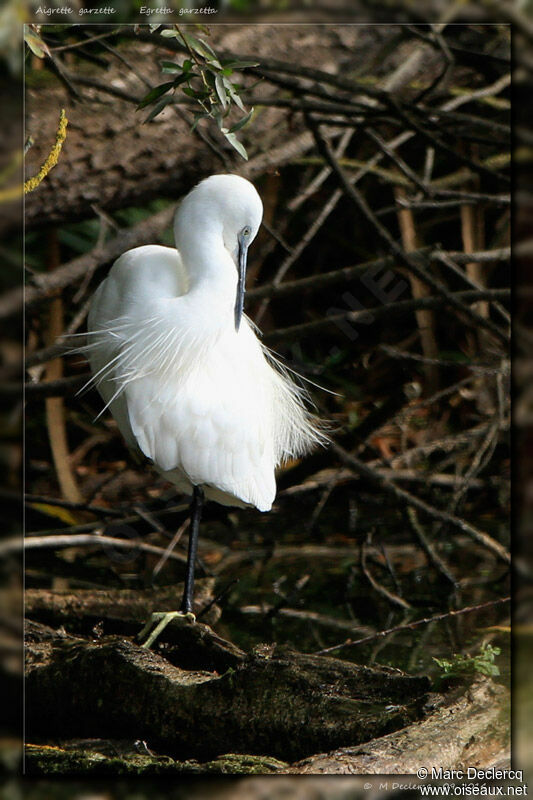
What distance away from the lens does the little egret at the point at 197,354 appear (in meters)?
1.67

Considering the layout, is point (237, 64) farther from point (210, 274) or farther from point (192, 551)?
point (192, 551)

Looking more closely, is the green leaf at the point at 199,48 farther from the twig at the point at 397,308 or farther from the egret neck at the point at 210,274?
the twig at the point at 397,308

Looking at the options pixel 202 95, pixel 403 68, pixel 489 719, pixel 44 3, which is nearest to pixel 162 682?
pixel 489 719

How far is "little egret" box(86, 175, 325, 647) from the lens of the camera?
5.49 feet

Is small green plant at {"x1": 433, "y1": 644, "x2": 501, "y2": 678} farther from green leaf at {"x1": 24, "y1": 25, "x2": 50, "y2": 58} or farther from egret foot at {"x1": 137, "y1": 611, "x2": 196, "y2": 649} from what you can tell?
green leaf at {"x1": 24, "y1": 25, "x2": 50, "y2": 58}

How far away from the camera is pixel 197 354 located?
1736mm

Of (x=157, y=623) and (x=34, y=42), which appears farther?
(x=157, y=623)

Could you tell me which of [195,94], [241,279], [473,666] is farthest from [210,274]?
[473,666]

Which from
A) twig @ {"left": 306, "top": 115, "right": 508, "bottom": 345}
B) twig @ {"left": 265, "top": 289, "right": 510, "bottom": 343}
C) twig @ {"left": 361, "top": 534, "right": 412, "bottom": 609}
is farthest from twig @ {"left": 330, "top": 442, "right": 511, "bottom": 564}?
twig @ {"left": 306, "top": 115, "right": 508, "bottom": 345}

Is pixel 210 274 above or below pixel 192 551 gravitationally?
above

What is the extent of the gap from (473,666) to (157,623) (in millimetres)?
605

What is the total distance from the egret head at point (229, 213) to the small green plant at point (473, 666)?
0.75 m

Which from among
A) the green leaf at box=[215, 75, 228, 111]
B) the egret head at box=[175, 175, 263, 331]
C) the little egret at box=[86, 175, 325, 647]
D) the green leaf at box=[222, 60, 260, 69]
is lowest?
the little egret at box=[86, 175, 325, 647]

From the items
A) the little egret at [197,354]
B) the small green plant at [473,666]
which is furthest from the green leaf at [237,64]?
the small green plant at [473,666]
